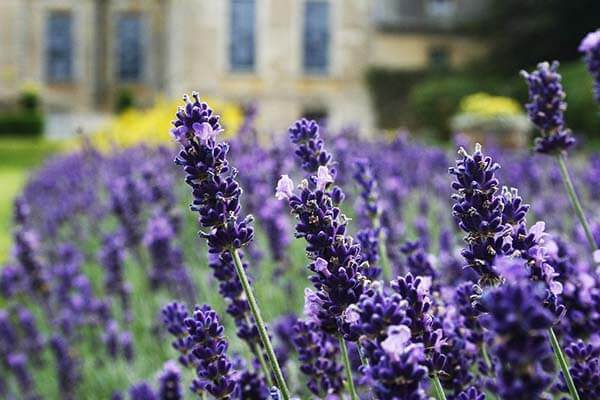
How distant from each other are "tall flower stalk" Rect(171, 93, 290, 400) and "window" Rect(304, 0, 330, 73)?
22.4m

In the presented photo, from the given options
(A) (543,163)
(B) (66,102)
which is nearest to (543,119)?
(A) (543,163)

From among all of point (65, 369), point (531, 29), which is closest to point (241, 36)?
point (531, 29)

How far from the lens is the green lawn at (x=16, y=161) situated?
458 inches

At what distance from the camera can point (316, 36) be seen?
23.5 meters

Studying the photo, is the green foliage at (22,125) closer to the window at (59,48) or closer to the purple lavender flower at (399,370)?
the window at (59,48)

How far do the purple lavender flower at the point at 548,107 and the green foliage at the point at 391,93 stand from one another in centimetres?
2014

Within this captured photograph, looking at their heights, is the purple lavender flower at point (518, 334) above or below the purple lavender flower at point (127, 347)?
above

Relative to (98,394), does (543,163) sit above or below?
above

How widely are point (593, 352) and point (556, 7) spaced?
20.3 meters

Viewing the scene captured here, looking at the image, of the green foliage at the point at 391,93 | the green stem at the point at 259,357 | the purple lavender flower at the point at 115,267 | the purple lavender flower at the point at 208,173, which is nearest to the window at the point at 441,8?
the green foliage at the point at 391,93

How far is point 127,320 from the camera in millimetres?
3639

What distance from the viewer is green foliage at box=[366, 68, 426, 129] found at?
22.1 m

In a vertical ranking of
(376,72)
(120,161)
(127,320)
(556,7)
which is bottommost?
(127,320)

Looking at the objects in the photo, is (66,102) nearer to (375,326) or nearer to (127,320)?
(127,320)
